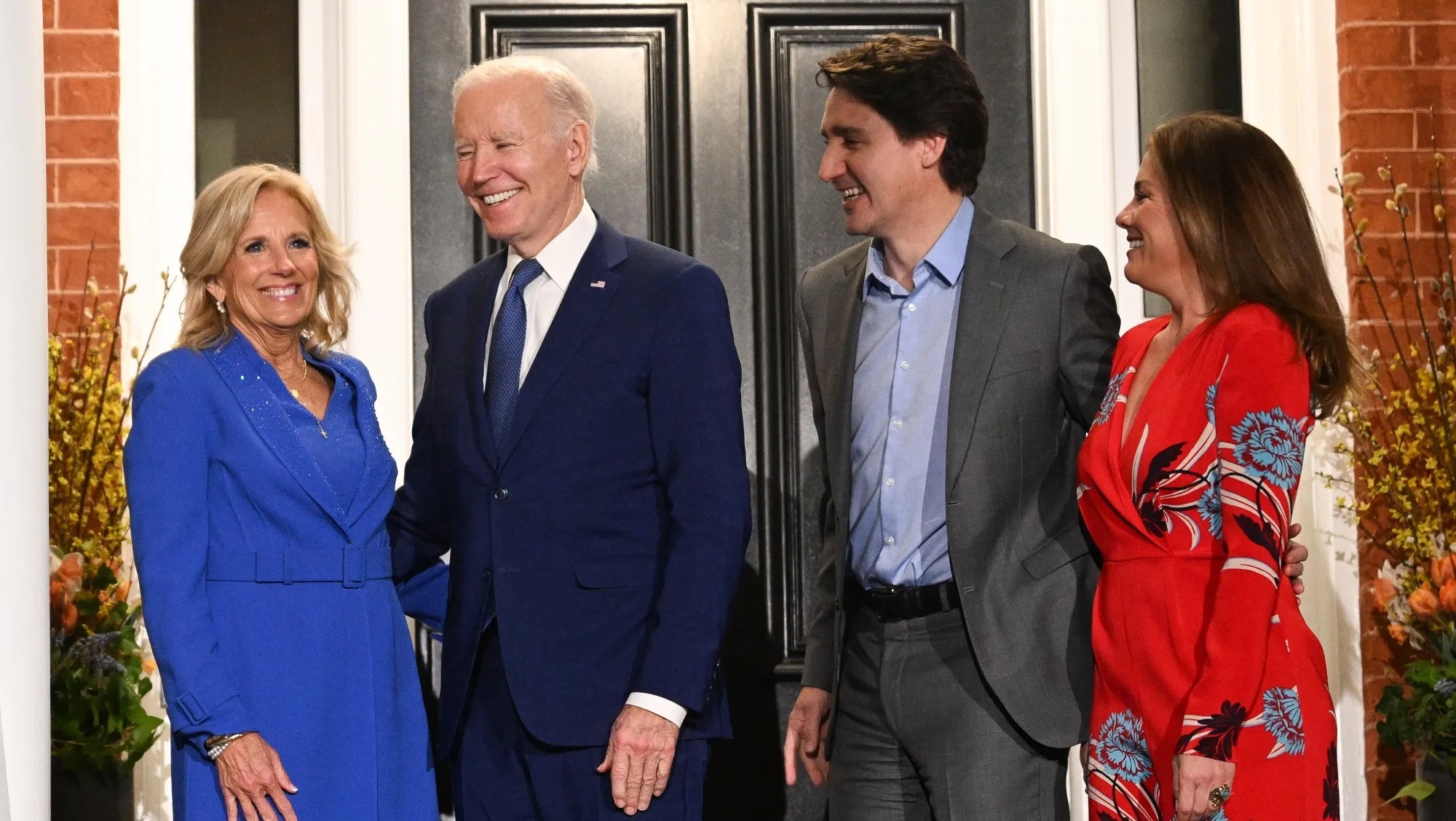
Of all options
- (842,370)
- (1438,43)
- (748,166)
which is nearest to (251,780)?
(842,370)

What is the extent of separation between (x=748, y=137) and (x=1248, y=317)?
1.76 metres

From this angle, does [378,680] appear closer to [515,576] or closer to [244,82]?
[515,576]

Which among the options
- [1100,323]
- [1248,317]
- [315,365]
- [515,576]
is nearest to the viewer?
[1248,317]

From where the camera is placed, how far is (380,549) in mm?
2748

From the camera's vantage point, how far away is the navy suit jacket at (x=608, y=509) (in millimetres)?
2420

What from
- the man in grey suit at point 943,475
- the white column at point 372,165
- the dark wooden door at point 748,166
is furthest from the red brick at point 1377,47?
the white column at point 372,165

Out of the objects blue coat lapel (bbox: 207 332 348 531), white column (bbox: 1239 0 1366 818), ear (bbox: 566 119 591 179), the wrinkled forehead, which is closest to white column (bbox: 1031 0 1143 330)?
white column (bbox: 1239 0 1366 818)

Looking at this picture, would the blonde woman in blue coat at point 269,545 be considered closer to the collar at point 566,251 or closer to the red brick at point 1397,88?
the collar at point 566,251

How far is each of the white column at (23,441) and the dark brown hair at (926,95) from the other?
1.42m

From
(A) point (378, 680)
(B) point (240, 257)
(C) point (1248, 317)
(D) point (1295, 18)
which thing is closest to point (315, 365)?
(B) point (240, 257)

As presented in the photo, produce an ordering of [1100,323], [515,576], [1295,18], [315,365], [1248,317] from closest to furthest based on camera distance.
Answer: [1248,317] < [515,576] < [1100,323] < [315,365] < [1295,18]

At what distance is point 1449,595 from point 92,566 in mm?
2933

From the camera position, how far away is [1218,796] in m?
2.17

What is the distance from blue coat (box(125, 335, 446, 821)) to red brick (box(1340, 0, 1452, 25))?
2562 mm
